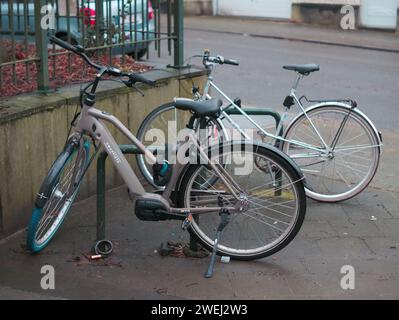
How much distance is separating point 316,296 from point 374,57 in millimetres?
12193

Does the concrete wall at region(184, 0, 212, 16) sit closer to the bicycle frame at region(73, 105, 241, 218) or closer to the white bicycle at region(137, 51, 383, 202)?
the white bicycle at region(137, 51, 383, 202)

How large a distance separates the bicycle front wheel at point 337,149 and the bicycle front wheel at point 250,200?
3.56 ft

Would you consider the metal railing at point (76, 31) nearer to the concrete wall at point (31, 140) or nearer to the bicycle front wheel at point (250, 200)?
the concrete wall at point (31, 140)

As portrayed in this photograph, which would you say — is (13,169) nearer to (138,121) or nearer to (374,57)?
(138,121)

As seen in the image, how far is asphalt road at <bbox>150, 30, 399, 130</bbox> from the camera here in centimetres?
1024

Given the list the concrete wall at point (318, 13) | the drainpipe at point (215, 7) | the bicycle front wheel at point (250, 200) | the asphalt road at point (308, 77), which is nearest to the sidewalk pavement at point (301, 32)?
the concrete wall at point (318, 13)

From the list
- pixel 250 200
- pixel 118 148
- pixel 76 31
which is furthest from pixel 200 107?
pixel 76 31

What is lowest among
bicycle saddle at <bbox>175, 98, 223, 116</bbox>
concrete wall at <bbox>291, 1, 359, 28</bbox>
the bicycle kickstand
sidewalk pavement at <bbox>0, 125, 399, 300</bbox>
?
sidewalk pavement at <bbox>0, 125, 399, 300</bbox>

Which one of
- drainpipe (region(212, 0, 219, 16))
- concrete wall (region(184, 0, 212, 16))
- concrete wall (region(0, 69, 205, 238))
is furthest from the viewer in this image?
concrete wall (region(184, 0, 212, 16))

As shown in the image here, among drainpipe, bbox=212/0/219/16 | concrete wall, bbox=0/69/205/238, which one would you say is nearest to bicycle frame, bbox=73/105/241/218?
concrete wall, bbox=0/69/205/238

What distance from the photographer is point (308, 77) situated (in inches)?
482

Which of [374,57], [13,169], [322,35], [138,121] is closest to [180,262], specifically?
[13,169]

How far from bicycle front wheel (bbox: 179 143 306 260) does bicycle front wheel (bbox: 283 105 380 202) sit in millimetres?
1084

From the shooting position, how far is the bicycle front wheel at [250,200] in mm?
4422
